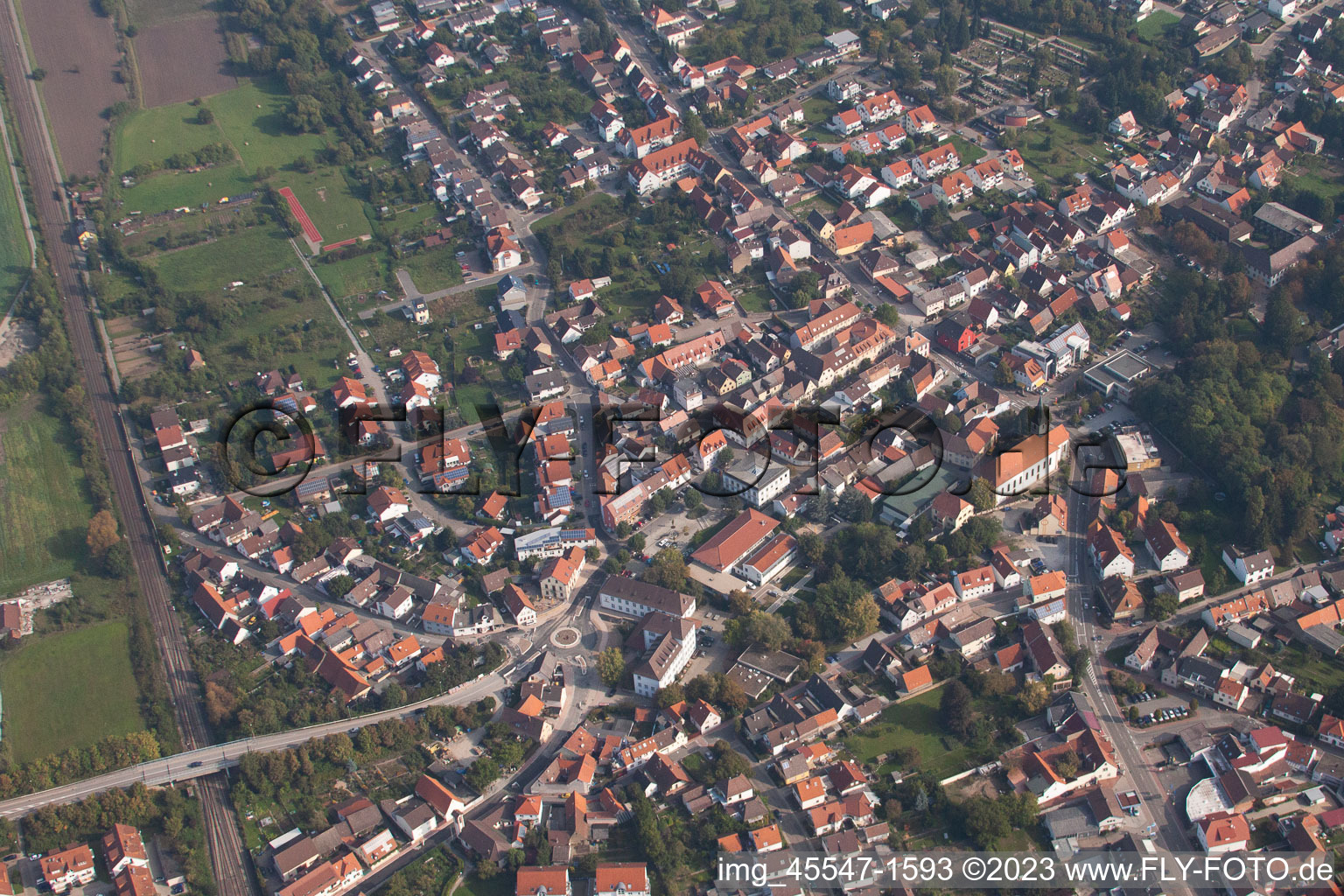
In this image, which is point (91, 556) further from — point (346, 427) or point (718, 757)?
point (718, 757)

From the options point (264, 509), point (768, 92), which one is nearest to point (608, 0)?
point (768, 92)

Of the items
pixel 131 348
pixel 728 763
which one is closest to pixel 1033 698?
pixel 728 763

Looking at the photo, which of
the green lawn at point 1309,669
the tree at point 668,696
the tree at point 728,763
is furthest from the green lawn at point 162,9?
the green lawn at point 1309,669

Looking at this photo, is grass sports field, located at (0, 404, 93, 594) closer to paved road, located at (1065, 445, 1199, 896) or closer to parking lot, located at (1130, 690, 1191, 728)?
paved road, located at (1065, 445, 1199, 896)

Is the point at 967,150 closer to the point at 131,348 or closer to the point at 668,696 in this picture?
the point at 668,696

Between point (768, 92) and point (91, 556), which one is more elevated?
point (768, 92)

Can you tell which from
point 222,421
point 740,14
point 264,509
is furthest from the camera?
point 740,14

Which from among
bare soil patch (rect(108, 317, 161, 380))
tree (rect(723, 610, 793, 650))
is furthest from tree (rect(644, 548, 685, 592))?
bare soil patch (rect(108, 317, 161, 380))
